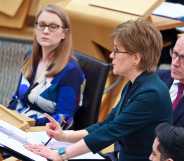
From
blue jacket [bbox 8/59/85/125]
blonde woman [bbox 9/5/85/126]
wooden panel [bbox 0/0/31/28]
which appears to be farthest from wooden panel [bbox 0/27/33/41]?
blue jacket [bbox 8/59/85/125]

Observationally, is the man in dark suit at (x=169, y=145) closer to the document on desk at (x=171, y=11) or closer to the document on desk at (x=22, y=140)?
the document on desk at (x=22, y=140)

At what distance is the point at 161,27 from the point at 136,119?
5.77 ft

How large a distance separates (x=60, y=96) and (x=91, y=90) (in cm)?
16

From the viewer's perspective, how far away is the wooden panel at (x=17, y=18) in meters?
4.24

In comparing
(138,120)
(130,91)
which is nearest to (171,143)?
(138,120)

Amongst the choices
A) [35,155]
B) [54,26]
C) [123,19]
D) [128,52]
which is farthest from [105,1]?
[35,155]

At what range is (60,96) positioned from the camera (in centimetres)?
253

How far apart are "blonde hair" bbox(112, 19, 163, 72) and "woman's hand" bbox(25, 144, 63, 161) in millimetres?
464

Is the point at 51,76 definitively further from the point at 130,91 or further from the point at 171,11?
the point at 171,11

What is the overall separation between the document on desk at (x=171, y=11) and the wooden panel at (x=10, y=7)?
112 cm

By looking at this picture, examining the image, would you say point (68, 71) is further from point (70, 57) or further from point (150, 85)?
point (150, 85)

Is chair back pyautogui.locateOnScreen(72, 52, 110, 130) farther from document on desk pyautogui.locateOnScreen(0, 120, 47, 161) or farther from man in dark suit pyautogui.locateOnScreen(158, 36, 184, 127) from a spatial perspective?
document on desk pyautogui.locateOnScreen(0, 120, 47, 161)

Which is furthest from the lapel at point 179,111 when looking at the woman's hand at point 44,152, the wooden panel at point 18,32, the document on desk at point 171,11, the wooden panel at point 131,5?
the wooden panel at point 18,32

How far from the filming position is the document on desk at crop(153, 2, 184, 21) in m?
3.75
